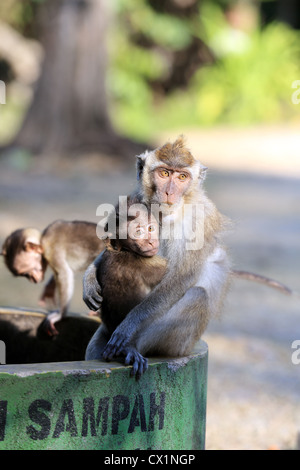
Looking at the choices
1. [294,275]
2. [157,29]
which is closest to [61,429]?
[294,275]

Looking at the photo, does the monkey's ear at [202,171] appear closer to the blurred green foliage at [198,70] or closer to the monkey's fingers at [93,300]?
the monkey's fingers at [93,300]

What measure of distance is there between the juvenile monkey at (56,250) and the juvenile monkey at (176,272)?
3.91 ft

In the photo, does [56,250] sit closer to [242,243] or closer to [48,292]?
[48,292]

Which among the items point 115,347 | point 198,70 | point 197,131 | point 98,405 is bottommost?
point 98,405

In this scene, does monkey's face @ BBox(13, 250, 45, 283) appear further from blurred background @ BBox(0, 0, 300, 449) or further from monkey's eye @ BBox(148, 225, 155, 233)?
monkey's eye @ BBox(148, 225, 155, 233)

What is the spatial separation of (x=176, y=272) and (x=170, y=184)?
42 cm

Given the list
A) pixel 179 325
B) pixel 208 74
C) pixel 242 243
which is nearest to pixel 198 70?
pixel 208 74

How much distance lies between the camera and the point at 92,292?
10.9ft

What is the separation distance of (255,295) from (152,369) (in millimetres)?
4922

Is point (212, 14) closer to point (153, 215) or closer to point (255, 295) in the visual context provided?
point (255, 295)

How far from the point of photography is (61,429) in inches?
107

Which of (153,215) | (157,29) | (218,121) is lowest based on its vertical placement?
(153,215)
